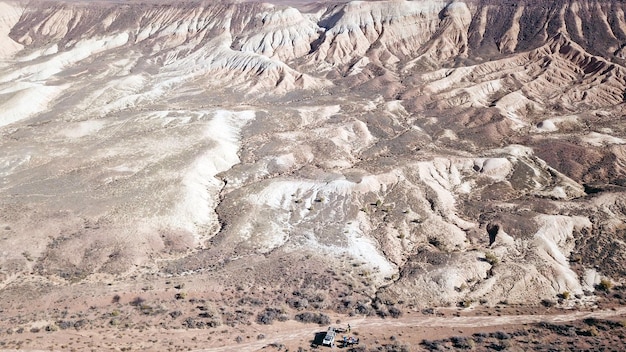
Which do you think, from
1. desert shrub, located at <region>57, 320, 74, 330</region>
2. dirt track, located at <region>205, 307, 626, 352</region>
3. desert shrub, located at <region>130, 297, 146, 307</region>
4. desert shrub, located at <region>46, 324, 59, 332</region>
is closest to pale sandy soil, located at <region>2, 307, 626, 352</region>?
dirt track, located at <region>205, 307, 626, 352</region>

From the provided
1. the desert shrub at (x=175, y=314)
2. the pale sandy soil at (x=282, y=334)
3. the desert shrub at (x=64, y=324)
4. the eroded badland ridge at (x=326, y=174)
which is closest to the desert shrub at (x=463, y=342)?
the pale sandy soil at (x=282, y=334)

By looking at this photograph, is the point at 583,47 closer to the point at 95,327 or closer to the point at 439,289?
the point at 439,289

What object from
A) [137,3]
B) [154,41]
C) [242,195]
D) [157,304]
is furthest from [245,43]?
[157,304]

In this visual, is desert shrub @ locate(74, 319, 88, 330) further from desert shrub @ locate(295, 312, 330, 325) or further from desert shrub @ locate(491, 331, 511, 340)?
desert shrub @ locate(491, 331, 511, 340)

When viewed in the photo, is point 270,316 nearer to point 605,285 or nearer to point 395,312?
point 395,312

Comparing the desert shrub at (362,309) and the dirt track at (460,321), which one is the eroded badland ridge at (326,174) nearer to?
the desert shrub at (362,309)

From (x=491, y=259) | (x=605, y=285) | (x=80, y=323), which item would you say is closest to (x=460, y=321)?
(x=491, y=259)

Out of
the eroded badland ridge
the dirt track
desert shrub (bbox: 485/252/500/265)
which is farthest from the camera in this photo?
desert shrub (bbox: 485/252/500/265)
